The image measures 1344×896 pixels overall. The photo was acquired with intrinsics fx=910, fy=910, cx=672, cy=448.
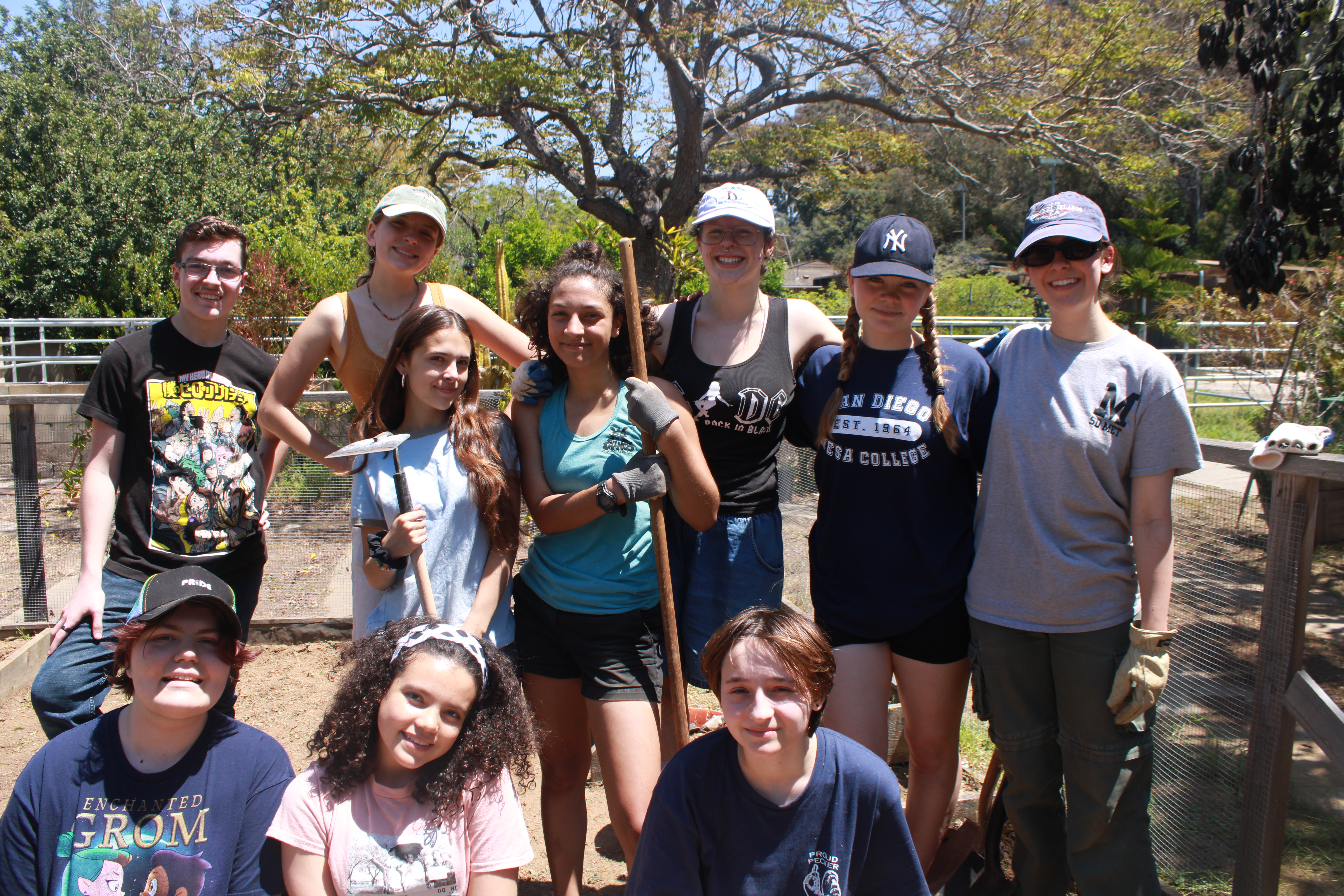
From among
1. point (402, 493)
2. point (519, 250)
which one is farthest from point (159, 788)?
point (519, 250)

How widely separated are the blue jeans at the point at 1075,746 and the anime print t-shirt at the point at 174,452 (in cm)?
219

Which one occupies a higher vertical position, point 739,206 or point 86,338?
point 739,206

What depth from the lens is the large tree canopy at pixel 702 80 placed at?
13.6 meters

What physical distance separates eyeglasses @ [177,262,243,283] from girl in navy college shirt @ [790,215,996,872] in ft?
5.93

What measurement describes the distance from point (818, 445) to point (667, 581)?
1.78 ft

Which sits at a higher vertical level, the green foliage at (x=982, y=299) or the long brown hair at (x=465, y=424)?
the green foliage at (x=982, y=299)

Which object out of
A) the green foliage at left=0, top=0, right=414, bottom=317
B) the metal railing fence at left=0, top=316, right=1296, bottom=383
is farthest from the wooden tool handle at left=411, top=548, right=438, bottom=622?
the green foliage at left=0, top=0, right=414, bottom=317

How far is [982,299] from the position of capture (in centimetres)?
2636

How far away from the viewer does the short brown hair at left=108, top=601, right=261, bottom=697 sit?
77.0 inches

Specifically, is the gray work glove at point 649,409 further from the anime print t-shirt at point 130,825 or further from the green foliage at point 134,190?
the green foliage at point 134,190

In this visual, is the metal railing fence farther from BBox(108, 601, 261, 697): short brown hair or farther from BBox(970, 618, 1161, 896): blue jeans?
BBox(108, 601, 261, 697): short brown hair

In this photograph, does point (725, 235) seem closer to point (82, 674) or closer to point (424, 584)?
point (424, 584)

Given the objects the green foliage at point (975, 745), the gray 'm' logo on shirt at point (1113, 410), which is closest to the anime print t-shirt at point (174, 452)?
the gray 'm' logo on shirt at point (1113, 410)

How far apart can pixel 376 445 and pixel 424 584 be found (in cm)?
35
